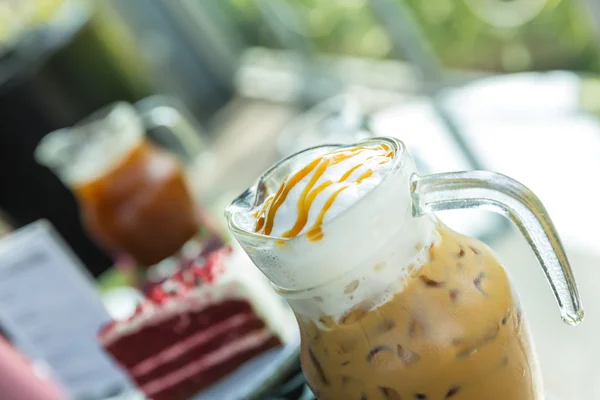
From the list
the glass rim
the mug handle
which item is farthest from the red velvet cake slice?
the mug handle

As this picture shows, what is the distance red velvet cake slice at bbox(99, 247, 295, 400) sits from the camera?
96 centimetres

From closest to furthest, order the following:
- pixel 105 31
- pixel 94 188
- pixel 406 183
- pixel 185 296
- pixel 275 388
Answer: pixel 406 183 → pixel 275 388 → pixel 185 296 → pixel 94 188 → pixel 105 31

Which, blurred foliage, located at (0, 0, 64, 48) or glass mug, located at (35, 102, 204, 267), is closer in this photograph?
glass mug, located at (35, 102, 204, 267)

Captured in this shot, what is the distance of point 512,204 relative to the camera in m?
0.49

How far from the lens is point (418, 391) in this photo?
52 centimetres

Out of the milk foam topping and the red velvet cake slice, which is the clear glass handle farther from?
the red velvet cake slice

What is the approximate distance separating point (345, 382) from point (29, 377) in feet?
2.01

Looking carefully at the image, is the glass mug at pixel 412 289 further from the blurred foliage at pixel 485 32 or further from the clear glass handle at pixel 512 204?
the blurred foliage at pixel 485 32

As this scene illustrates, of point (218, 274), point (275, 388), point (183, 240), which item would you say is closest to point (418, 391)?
point (275, 388)

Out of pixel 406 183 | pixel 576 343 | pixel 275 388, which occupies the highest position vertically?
pixel 406 183

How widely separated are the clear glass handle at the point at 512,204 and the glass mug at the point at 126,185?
801 millimetres

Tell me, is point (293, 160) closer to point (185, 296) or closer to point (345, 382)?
point (345, 382)

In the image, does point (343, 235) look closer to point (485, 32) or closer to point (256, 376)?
point (256, 376)

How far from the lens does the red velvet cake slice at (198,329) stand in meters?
0.96
